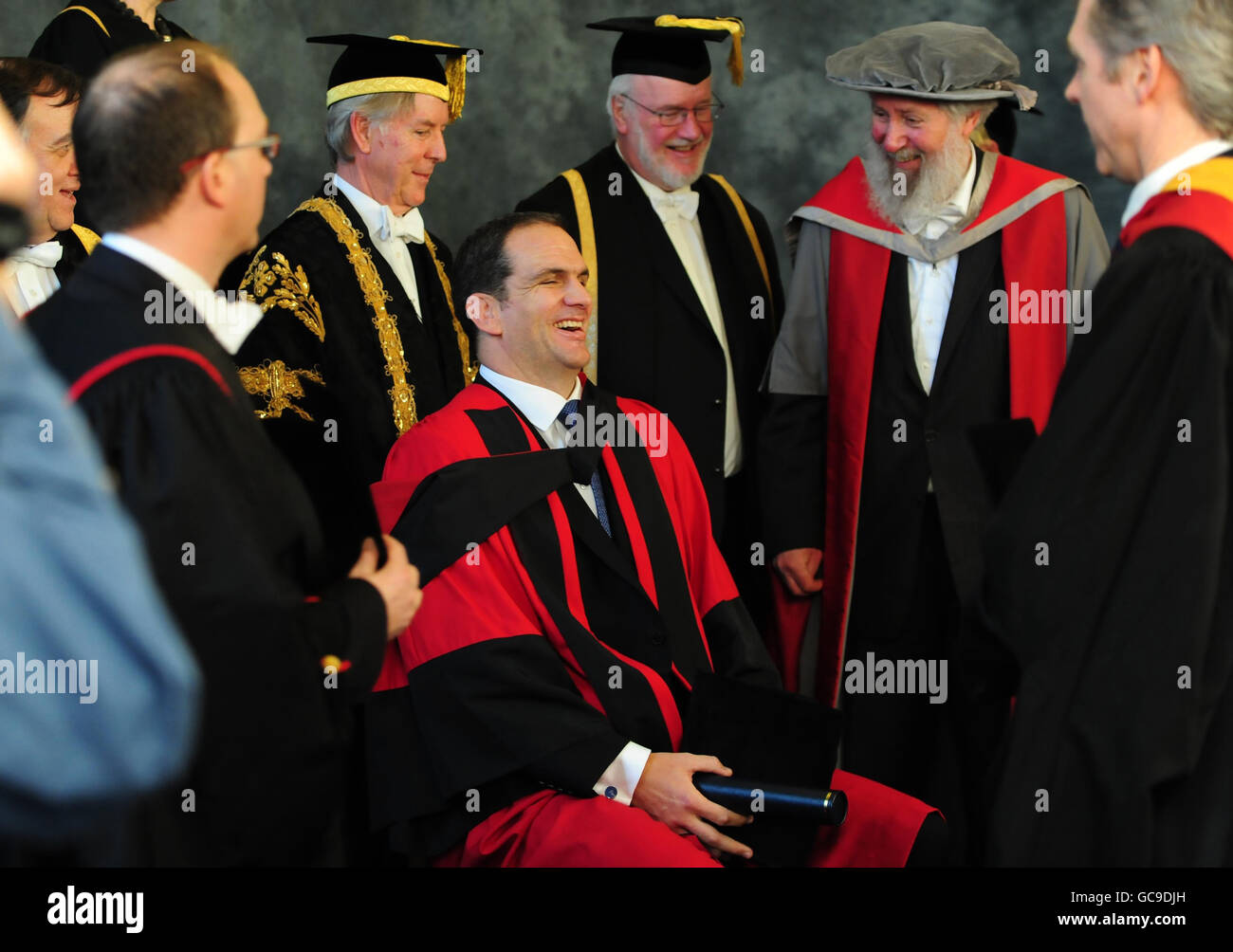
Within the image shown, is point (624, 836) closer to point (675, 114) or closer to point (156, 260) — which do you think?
point (156, 260)

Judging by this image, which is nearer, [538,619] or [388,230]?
[538,619]

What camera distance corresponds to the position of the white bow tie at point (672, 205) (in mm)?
4395

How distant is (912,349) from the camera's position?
382 cm

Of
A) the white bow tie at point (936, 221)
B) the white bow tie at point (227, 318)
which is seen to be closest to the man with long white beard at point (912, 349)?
the white bow tie at point (936, 221)

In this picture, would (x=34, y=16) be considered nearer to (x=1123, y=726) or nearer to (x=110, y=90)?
(x=110, y=90)

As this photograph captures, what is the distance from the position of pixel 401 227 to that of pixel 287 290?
46cm

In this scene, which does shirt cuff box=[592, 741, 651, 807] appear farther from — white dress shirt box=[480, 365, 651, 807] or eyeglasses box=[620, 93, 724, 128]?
eyeglasses box=[620, 93, 724, 128]

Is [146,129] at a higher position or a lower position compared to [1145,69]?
lower

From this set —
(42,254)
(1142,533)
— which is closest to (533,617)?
(1142,533)

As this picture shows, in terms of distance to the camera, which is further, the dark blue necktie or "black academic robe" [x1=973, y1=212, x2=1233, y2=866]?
the dark blue necktie

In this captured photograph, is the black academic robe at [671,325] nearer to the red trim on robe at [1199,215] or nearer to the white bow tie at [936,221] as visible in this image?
the white bow tie at [936,221]

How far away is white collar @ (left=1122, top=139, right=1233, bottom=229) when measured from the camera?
2.22m

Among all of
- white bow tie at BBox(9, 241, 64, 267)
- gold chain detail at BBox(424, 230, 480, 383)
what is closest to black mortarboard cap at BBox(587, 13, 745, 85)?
gold chain detail at BBox(424, 230, 480, 383)

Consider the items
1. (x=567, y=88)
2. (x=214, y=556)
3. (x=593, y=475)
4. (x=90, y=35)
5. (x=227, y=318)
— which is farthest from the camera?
(x=567, y=88)
